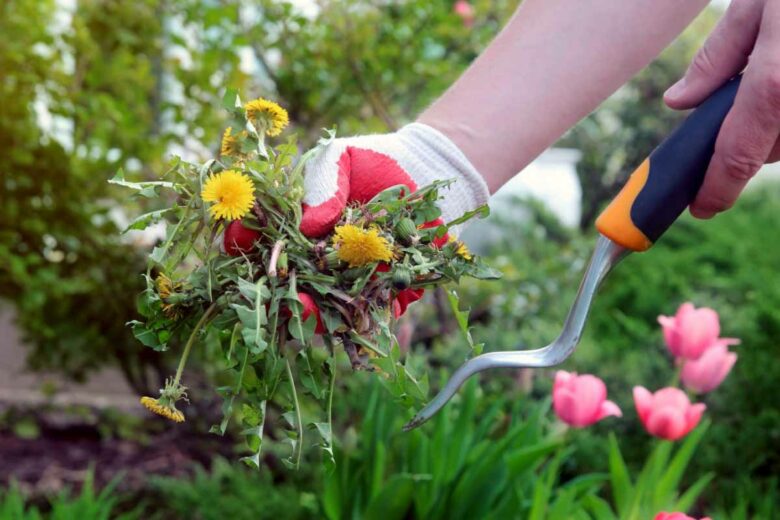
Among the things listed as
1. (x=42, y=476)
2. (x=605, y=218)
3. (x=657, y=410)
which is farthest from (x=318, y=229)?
(x=42, y=476)

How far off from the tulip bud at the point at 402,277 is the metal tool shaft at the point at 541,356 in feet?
A: 0.58

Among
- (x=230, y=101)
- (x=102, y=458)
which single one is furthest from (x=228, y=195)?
(x=102, y=458)

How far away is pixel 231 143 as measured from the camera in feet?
3.48

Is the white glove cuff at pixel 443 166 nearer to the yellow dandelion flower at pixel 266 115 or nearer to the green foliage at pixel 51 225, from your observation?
the yellow dandelion flower at pixel 266 115

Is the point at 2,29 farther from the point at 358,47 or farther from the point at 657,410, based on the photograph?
the point at 657,410

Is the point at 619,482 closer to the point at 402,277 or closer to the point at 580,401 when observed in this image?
the point at 580,401

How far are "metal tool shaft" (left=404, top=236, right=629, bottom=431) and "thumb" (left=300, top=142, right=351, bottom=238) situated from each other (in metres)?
0.24

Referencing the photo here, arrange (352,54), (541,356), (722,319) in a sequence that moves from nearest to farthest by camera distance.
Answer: (541,356)
(352,54)
(722,319)

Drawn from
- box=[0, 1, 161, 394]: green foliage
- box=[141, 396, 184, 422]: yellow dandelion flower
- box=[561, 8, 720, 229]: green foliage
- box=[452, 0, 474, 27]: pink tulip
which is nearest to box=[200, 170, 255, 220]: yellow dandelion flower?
box=[141, 396, 184, 422]: yellow dandelion flower

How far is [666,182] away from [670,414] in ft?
1.99

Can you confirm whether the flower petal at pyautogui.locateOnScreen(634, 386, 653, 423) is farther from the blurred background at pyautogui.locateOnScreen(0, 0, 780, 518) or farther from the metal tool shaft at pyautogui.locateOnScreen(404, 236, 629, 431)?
the metal tool shaft at pyautogui.locateOnScreen(404, 236, 629, 431)

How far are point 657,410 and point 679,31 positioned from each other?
66cm

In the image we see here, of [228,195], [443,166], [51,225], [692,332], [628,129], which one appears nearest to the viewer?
[228,195]

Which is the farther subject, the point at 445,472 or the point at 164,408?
the point at 445,472
